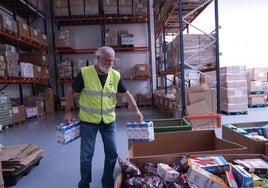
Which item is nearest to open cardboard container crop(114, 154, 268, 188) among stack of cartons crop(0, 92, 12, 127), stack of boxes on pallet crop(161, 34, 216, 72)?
stack of boxes on pallet crop(161, 34, 216, 72)

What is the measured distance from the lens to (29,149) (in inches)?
141

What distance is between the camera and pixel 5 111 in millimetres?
6730

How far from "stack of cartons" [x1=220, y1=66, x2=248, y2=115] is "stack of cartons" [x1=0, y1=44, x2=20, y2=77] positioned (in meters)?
6.76

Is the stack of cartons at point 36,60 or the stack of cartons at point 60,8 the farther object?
the stack of cartons at point 60,8

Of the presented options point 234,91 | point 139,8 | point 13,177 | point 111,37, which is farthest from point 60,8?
point 13,177

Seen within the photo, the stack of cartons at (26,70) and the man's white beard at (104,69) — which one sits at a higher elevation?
the stack of cartons at (26,70)

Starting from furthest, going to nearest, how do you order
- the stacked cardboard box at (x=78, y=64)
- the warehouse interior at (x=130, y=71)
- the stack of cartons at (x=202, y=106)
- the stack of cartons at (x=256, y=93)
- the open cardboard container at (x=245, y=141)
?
the stacked cardboard box at (x=78, y=64), the stack of cartons at (x=256, y=93), the stack of cartons at (x=202, y=106), the warehouse interior at (x=130, y=71), the open cardboard container at (x=245, y=141)

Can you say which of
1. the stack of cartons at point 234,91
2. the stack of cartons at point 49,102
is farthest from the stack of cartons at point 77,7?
the stack of cartons at point 234,91

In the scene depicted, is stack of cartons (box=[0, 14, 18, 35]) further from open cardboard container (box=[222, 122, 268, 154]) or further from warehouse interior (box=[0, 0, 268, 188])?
open cardboard container (box=[222, 122, 268, 154])

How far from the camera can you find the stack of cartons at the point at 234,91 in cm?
736

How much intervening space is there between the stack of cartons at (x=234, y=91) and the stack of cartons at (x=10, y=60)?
676cm

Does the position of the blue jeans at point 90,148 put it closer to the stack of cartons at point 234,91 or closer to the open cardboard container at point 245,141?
the open cardboard container at point 245,141

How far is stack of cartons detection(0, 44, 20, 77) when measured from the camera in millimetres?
6797

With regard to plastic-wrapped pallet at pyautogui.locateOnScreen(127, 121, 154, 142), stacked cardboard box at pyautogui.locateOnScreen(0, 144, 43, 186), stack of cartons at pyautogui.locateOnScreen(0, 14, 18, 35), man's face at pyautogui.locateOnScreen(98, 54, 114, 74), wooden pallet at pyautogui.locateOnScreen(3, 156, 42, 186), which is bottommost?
wooden pallet at pyautogui.locateOnScreen(3, 156, 42, 186)
